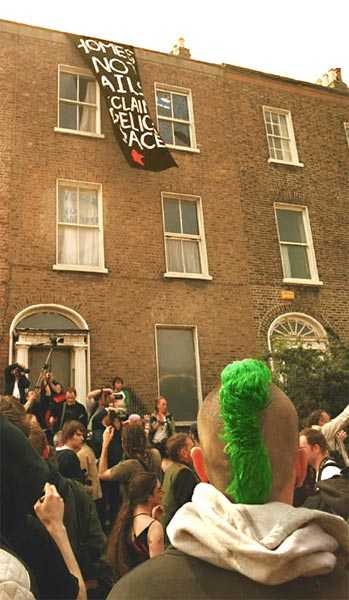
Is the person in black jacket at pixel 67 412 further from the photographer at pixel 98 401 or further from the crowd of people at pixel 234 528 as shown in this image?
the crowd of people at pixel 234 528

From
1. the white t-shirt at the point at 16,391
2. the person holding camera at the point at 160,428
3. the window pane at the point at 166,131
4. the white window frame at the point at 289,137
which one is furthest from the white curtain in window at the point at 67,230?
the white window frame at the point at 289,137

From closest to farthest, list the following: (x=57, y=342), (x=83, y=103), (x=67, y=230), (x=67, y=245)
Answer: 1. (x=57, y=342)
2. (x=67, y=245)
3. (x=67, y=230)
4. (x=83, y=103)

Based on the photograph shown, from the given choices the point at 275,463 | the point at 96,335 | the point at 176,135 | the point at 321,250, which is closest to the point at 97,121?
the point at 176,135

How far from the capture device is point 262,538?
141 cm

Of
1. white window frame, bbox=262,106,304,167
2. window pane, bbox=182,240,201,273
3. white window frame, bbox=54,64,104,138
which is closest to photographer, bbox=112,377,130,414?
window pane, bbox=182,240,201,273

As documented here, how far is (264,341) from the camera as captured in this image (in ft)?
45.9

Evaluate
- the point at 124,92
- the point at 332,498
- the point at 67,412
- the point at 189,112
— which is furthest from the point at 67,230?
the point at 332,498

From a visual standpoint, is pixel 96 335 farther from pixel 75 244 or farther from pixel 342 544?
pixel 342 544

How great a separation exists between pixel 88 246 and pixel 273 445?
40.0 feet

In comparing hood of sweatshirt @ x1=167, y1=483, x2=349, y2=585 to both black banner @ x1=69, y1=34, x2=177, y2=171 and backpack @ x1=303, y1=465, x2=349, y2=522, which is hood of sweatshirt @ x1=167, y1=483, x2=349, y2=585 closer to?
backpack @ x1=303, y1=465, x2=349, y2=522

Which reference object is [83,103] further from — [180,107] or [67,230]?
[67,230]

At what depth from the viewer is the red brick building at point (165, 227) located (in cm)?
1242

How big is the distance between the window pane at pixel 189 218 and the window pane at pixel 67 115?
3.68m

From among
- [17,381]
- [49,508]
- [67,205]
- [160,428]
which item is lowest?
[49,508]
